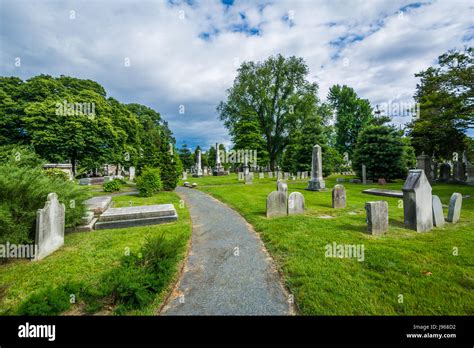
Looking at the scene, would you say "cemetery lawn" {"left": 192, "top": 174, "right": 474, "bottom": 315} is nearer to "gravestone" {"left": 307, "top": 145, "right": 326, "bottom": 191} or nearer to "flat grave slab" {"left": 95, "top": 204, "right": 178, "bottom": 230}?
"flat grave slab" {"left": 95, "top": 204, "right": 178, "bottom": 230}

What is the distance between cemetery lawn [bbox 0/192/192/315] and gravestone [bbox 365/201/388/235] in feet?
17.1

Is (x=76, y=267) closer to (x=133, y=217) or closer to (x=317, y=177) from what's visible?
(x=133, y=217)

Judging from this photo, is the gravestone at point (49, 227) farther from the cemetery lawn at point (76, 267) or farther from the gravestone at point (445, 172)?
the gravestone at point (445, 172)

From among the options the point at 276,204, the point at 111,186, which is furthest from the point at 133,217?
the point at 111,186

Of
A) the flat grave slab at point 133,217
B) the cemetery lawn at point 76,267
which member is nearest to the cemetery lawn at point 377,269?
the cemetery lawn at point 76,267

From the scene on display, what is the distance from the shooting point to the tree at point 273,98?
3269cm

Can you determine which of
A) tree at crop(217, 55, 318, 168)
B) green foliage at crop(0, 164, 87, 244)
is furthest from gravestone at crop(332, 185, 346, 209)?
tree at crop(217, 55, 318, 168)

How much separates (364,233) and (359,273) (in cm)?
261

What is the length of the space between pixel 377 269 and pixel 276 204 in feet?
13.7

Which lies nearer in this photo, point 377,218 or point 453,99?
point 377,218

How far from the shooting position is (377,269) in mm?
3705

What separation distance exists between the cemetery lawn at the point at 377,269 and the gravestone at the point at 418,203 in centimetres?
26
